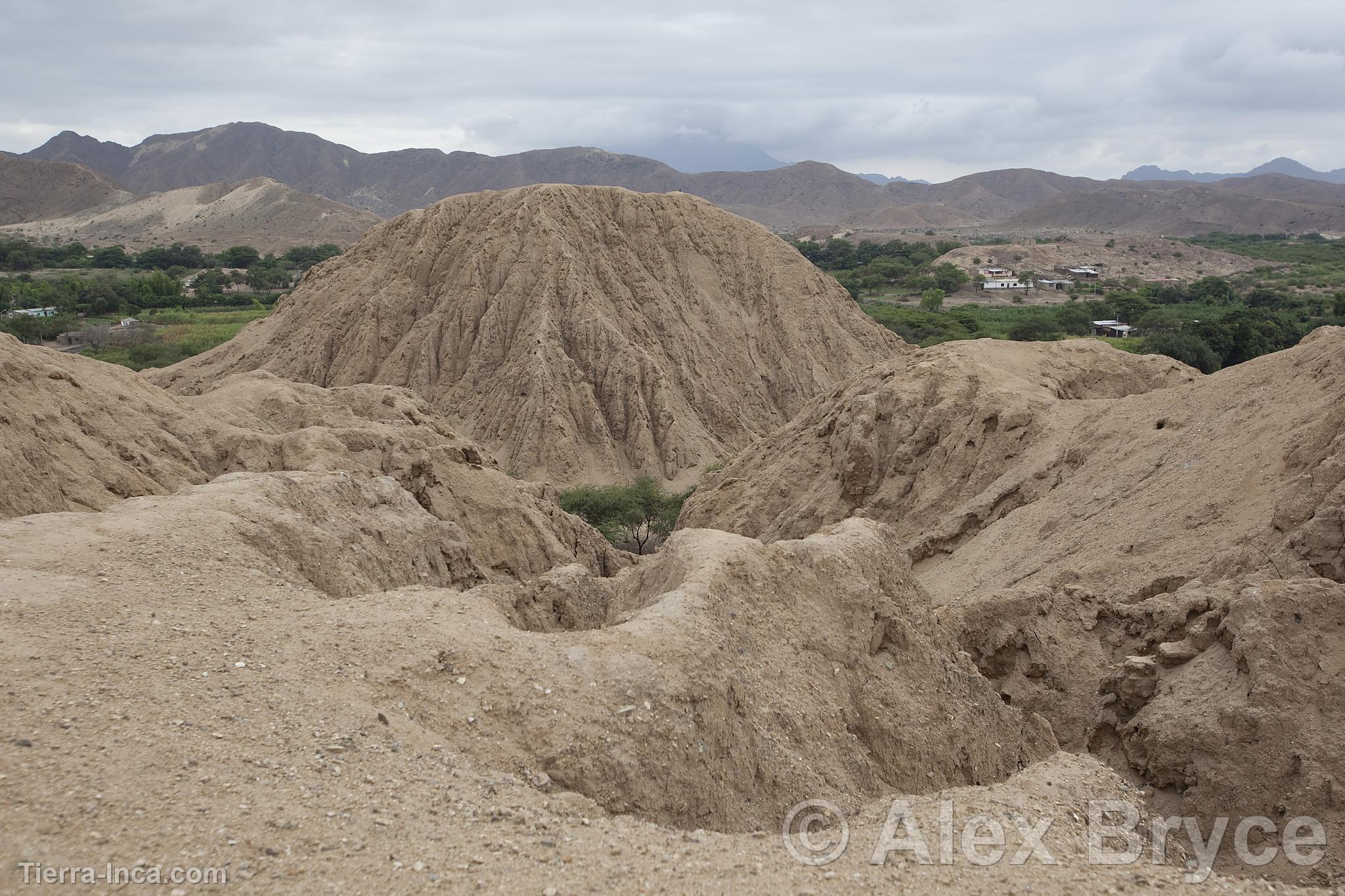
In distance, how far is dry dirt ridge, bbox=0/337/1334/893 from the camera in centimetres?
612

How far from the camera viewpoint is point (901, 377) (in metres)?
22.5

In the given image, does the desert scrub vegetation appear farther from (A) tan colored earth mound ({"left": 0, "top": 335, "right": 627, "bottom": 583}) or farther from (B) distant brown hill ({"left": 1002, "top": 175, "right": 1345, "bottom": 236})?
(B) distant brown hill ({"left": 1002, "top": 175, "right": 1345, "bottom": 236})

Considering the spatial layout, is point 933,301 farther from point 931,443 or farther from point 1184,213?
point 1184,213

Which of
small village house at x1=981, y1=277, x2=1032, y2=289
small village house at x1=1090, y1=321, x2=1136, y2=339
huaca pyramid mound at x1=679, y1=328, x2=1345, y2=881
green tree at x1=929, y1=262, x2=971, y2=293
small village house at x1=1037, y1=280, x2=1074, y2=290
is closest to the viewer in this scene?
huaca pyramid mound at x1=679, y1=328, x2=1345, y2=881

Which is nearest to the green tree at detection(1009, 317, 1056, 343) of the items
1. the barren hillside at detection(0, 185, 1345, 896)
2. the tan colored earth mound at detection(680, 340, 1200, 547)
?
the tan colored earth mound at detection(680, 340, 1200, 547)

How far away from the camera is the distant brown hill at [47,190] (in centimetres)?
14700

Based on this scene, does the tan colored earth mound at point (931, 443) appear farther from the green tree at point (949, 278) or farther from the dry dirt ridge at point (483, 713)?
the green tree at point (949, 278)

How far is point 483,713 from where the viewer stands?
770 centimetres

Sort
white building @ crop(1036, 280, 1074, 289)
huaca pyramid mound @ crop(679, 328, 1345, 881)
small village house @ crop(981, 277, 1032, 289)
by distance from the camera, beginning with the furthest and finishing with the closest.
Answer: white building @ crop(1036, 280, 1074, 289) → small village house @ crop(981, 277, 1032, 289) → huaca pyramid mound @ crop(679, 328, 1345, 881)

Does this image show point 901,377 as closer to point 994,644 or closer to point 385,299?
point 994,644

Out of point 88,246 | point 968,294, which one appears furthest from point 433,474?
point 88,246

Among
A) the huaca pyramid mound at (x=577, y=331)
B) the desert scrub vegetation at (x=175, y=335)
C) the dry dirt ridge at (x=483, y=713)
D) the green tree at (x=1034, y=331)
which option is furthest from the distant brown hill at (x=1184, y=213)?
the dry dirt ridge at (x=483, y=713)

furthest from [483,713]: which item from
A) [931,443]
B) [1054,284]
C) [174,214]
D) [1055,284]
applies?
[174,214]

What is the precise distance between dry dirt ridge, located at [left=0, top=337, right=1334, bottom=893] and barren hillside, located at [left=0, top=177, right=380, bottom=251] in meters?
116
